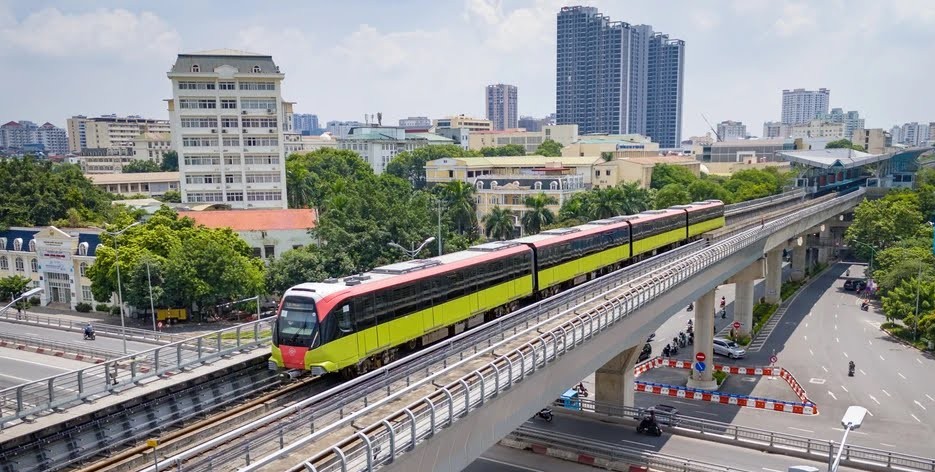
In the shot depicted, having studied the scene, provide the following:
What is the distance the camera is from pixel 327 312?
19.0 meters

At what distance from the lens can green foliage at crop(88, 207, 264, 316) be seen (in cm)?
4922

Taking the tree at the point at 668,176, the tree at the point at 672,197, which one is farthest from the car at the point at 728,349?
the tree at the point at 668,176

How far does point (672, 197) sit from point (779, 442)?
52.9 metres

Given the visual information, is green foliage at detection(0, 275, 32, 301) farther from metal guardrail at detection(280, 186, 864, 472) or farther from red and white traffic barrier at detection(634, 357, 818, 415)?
metal guardrail at detection(280, 186, 864, 472)

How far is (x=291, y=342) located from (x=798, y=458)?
20.9m

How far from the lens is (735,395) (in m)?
39.3

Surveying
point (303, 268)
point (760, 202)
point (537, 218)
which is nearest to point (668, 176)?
point (760, 202)

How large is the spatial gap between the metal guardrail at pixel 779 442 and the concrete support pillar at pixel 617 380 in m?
0.72

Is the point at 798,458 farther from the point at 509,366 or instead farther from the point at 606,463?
the point at 509,366

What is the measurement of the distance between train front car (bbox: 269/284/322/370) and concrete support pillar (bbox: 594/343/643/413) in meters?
17.6

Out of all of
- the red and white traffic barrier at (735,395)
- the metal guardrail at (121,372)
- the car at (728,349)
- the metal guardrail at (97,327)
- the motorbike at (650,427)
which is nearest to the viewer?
the metal guardrail at (121,372)

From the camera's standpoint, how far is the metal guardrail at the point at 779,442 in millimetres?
26031

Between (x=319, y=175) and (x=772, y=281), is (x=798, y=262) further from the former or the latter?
(x=319, y=175)

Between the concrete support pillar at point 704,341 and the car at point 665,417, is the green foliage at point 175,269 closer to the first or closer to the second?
the concrete support pillar at point 704,341
